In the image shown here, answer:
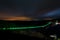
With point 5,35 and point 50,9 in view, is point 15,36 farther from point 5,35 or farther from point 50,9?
point 50,9

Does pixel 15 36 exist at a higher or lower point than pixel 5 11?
lower

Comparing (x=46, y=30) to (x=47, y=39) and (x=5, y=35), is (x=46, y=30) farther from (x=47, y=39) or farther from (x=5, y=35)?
(x=5, y=35)

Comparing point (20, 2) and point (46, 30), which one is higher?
point (20, 2)

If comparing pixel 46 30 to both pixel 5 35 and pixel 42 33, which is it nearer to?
pixel 42 33

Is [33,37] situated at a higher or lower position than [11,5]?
lower

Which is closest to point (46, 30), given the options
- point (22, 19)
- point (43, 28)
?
point (43, 28)

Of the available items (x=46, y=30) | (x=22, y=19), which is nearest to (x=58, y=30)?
(x=46, y=30)

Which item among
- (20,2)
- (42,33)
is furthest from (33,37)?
(20,2)
